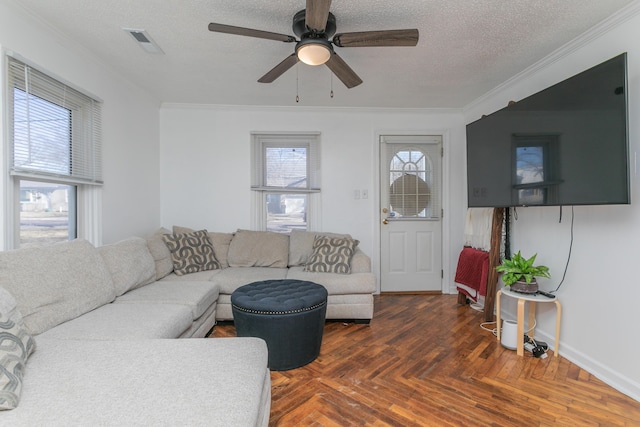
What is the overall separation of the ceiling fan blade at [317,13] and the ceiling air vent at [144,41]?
1.34 metres

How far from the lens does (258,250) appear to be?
11.2 feet

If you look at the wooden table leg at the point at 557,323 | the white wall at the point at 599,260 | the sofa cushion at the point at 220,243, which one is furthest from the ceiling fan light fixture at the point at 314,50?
the wooden table leg at the point at 557,323

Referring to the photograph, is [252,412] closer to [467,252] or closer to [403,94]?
[467,252]

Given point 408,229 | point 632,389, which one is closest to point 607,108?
point 632,389

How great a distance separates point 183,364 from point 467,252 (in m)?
3.09

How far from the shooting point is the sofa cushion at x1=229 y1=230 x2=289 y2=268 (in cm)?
336

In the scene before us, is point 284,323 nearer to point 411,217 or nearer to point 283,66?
point 283,66

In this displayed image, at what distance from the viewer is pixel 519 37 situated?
2217 millimetres

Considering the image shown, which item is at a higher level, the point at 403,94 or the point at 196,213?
the point at 403,94

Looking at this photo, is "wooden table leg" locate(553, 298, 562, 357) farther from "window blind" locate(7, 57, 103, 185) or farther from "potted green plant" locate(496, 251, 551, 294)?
"window blind" locate(7, 57, 103, 185)

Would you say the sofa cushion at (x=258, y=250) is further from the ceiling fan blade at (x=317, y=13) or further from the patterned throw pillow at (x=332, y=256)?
the ceiling fan blade at (x=317, y=13)

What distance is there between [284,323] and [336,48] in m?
2.08

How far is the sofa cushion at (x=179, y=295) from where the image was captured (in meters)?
2.19

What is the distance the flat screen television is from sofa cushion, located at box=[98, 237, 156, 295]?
3.09 m
